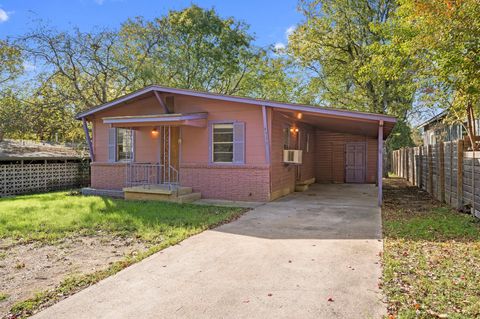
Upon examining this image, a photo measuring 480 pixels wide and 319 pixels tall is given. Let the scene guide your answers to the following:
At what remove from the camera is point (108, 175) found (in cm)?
1219

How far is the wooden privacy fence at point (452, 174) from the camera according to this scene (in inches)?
279

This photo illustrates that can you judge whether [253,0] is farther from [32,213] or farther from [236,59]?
[32,213]

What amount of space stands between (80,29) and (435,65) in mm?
15289

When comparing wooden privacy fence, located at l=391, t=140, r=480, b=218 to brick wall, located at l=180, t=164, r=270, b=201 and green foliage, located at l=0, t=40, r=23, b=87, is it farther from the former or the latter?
green foliage, located at l=0, t=40, r=23, b=87

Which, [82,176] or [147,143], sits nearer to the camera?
[147,143]

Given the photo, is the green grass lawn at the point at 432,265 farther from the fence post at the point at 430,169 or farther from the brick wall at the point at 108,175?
the brick wall at the point at 108,175

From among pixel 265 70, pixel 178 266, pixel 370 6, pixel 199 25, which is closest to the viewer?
pixel 178 266

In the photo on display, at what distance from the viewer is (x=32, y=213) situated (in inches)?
325

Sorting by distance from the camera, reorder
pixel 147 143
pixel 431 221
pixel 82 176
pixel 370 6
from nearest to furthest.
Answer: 1. pixel 431 221
2. pixel 147 143
3. pixel 82 176
4. pixel 370 6

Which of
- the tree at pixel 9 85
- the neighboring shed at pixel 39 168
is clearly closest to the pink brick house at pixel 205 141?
the neighboring shed at pixel 39 168

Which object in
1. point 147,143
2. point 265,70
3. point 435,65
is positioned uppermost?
point 265,70

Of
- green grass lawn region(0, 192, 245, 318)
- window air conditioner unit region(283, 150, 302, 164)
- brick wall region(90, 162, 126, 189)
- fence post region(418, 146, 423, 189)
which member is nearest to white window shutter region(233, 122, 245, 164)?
window air conditioner unit region(283, 150, 302, 164)

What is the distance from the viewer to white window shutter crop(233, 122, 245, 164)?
9984 millimetres

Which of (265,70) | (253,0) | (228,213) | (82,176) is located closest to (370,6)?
(253,0)
